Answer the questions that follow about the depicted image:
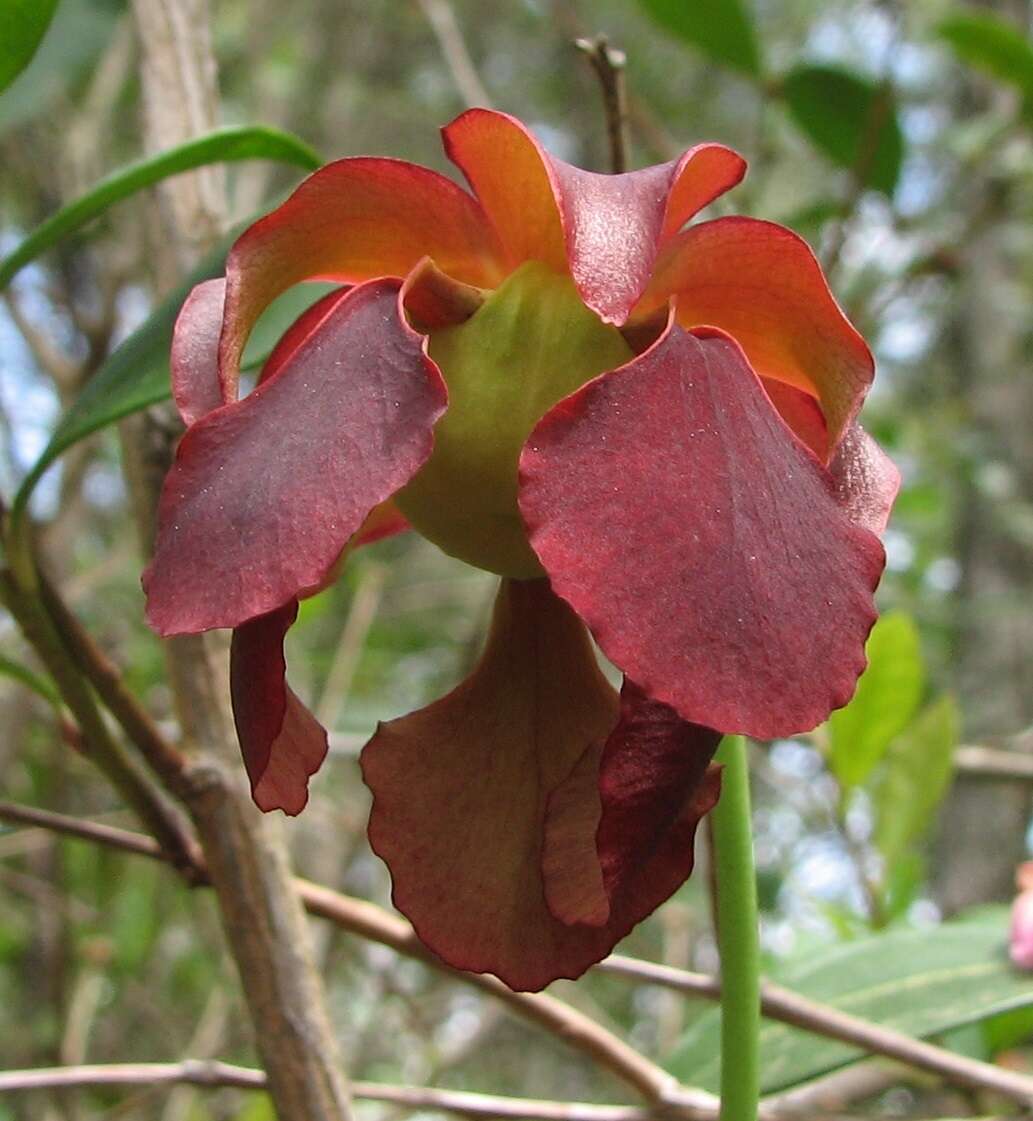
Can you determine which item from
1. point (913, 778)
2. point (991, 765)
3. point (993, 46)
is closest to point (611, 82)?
point (913, 778)

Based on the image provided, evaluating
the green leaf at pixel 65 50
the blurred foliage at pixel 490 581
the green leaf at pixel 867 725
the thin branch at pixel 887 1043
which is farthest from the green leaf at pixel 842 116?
the thin branch at pixel 887 1043

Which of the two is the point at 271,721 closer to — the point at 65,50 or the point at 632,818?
the point at 632,818

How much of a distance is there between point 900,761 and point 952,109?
143 inches

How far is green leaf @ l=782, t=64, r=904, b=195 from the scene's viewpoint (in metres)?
1.38

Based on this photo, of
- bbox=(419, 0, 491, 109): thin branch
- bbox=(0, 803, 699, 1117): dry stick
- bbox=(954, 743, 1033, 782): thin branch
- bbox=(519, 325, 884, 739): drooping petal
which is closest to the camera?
bbox=(519, 325, 884, 739): drooping petal

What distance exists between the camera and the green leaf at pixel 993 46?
1.45 metres

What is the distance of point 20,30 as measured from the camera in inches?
23.0

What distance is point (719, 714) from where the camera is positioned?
316 mm

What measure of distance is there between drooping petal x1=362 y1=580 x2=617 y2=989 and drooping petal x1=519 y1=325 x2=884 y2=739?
104mm

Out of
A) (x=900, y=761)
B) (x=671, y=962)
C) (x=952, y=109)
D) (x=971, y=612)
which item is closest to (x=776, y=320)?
(x=900, y=761)

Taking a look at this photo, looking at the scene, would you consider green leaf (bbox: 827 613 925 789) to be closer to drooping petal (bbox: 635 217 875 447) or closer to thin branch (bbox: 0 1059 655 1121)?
thin branch (bbox: 0 1059 655 1121)

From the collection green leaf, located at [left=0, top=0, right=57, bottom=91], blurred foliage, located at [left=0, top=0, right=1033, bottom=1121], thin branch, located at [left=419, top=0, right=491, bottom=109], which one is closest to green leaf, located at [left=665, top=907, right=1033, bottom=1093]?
blurred foliage, located at [left=0, top=0, right=1033, bottom=1121]

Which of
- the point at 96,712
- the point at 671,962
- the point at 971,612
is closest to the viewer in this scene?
the point at 96,712

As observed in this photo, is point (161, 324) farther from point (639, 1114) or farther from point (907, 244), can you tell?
point (907, 244)
